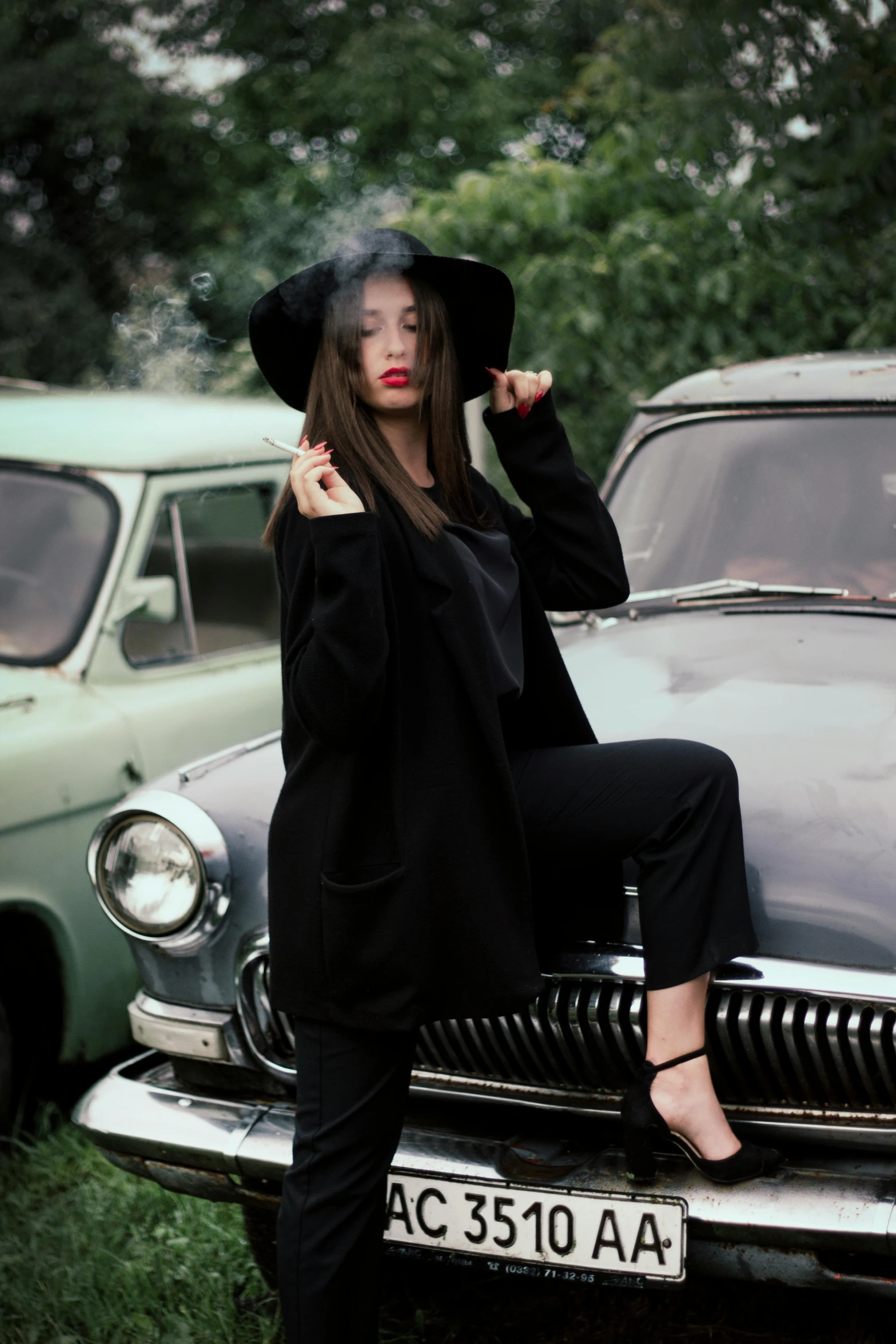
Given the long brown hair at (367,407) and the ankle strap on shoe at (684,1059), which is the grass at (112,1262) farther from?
the long brown hair at (367,407)

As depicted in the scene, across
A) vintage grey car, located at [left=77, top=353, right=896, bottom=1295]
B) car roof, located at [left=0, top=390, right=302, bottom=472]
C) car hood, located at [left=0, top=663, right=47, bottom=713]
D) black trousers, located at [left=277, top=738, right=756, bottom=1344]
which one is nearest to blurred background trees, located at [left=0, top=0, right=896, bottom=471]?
car roof, located at [left=0, top=390, right=302, bottom=472]

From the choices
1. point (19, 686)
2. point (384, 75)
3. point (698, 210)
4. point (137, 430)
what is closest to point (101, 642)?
point (19, 686)

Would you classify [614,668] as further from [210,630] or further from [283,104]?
[283,104]

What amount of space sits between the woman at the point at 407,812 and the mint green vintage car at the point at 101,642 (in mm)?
1607

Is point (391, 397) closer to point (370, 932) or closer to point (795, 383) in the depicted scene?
point (370, 932)

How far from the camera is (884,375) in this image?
11.1 ft

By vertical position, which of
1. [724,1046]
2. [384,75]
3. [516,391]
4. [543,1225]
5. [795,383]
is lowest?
[543,1225]

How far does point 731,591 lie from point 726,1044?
1330 millimetres

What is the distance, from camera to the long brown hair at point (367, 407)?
2092mm

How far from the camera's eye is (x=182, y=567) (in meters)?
4.34

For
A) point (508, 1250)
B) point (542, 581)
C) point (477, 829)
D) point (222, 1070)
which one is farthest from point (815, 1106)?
point (222, 1070)

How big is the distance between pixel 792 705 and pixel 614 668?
489 mm

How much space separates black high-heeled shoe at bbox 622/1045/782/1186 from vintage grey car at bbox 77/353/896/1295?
1.4 inches

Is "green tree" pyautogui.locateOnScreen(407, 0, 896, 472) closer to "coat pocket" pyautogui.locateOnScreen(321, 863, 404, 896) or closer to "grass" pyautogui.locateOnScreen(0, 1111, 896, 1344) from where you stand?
"grass" pyautogui.locateOnScreen(0, 1111, 896, 1344)
